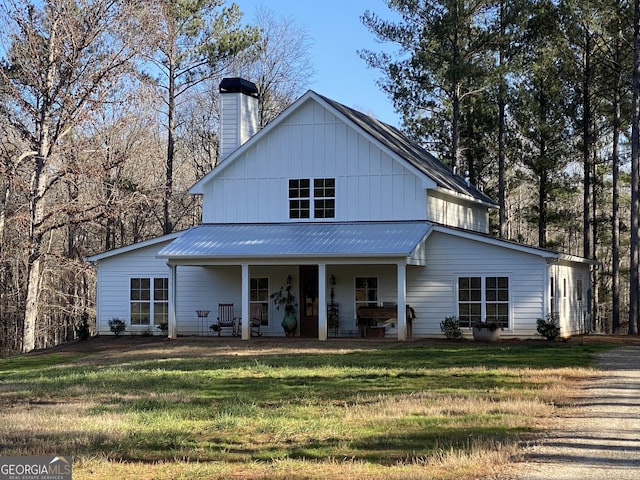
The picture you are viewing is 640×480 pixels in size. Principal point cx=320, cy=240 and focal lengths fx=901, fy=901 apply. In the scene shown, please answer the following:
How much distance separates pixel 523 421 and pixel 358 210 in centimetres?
1599

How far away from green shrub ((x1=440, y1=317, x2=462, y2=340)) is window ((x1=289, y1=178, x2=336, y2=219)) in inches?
187

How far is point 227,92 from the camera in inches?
1152

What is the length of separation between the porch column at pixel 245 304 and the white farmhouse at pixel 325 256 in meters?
0.04

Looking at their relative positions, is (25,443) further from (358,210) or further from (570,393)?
(358,210)

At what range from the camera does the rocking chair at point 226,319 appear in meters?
27.0

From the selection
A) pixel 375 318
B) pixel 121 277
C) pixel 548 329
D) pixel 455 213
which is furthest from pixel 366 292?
pixel 121 277

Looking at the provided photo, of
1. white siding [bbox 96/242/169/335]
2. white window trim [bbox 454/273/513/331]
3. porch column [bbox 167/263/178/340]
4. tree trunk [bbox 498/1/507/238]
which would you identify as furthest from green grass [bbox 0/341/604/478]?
tree trunk [bbox 498/1/507/238]

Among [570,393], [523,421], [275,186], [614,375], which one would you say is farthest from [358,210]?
[523,421]

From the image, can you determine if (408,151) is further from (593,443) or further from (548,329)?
(593,443)

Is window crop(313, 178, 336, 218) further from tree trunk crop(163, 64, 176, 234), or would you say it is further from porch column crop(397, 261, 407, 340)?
tree trunk crop(163, 64, 176, 234)

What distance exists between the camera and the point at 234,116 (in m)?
29.3

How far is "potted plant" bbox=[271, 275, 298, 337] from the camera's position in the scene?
26.3 m

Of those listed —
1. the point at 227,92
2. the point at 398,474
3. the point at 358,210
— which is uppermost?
the point at 227,92

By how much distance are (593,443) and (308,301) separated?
18.0 meters
